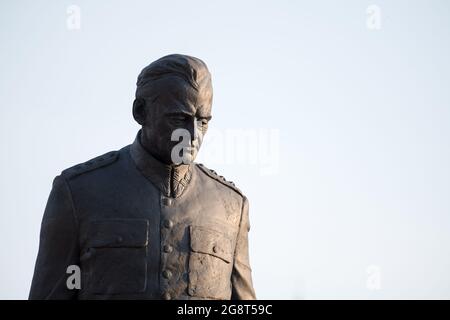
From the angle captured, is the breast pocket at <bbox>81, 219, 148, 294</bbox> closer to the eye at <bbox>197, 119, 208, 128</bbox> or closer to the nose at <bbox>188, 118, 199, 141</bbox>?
the nose at <bbox>188, 118, 199, 141</bbox>

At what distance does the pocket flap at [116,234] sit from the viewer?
21.1 meters

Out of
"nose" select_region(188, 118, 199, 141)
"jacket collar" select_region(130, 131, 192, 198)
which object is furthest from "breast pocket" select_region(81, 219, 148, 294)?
"nose" select_region(188, 118, 199, 141)

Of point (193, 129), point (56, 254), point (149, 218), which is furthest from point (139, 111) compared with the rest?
point (56, 254)

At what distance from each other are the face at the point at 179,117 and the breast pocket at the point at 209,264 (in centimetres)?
71

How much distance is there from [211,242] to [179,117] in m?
1.18

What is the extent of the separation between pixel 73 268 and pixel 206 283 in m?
1.20

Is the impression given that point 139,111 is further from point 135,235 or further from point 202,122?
point 135,235

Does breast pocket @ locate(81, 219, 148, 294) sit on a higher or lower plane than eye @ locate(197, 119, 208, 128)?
lower

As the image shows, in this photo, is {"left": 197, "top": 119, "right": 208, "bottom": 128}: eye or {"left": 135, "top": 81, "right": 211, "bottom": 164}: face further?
{"left": 197, "top": 119, "right": 208, "bottom": 128}: eye

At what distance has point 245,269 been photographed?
21906 mm

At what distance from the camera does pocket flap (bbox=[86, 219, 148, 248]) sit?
21094mm
